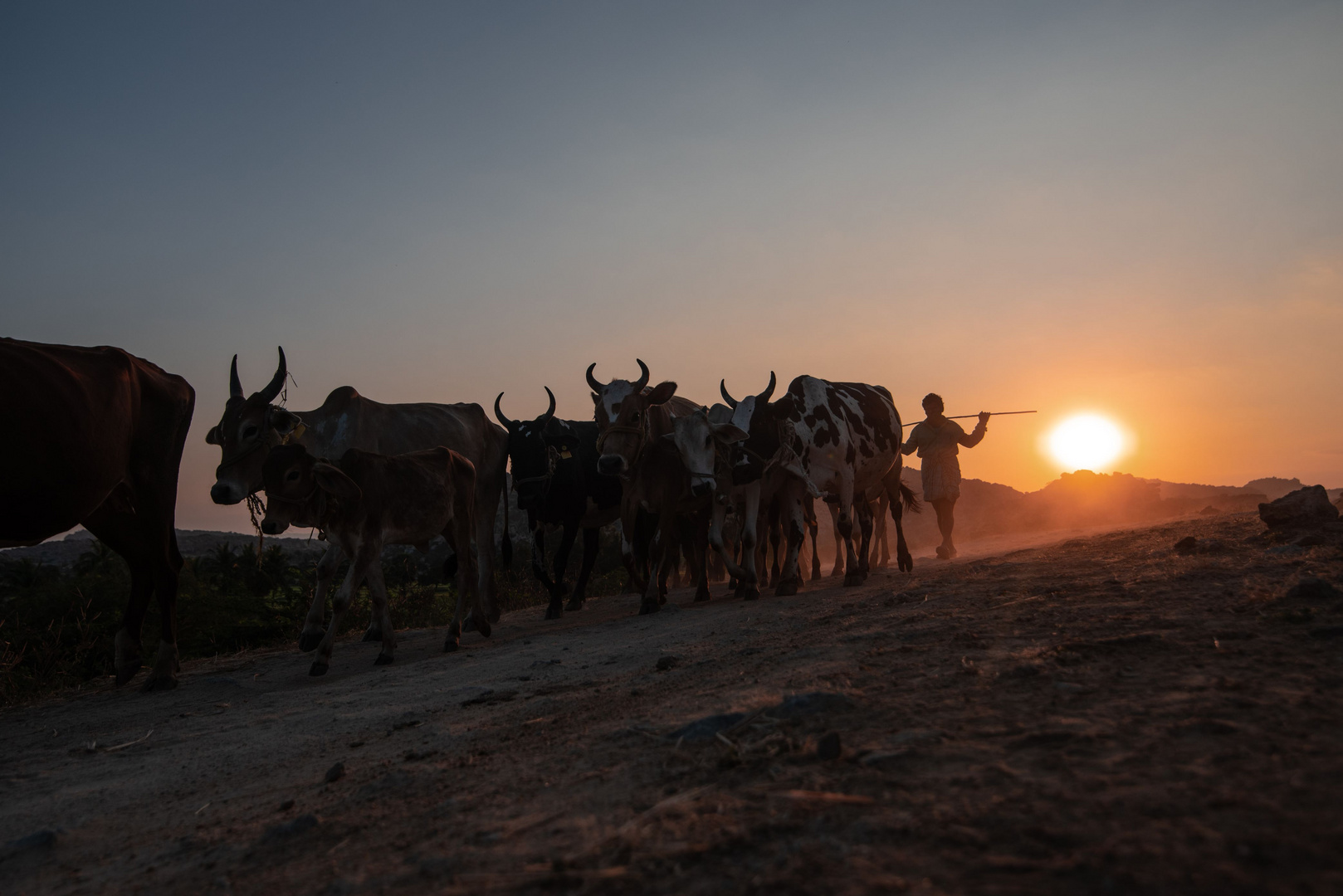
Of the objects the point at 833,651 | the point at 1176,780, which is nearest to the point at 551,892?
the point at 1176,780

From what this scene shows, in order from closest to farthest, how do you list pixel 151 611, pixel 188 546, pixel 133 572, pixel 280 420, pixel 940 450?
pixel 133 572 → pixel 280 420 → pixel 151 611 → pixel 940 450 → pixel 188 546

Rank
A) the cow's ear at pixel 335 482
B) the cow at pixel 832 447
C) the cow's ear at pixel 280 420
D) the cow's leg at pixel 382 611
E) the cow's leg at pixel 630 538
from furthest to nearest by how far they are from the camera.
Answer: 1. the cow at pixel 832 447
2. the cow's leg at pixel 630 538
3. the cow's ear at pixel 280 420
4. the cow's leg at pixel 382 611
5. the cow's ear at pixel 335 482

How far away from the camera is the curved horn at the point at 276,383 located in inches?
340

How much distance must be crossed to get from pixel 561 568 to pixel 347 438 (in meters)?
3.01

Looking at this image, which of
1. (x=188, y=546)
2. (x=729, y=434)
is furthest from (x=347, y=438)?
(x=188, y=546)

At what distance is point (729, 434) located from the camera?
1058 centimetres

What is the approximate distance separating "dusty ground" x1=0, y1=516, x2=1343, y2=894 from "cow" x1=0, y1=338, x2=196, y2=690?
63.9 inches

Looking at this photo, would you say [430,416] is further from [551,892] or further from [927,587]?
[551,892]

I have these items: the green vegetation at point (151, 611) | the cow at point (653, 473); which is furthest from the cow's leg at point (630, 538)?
the green vegetation at point (151, 611)

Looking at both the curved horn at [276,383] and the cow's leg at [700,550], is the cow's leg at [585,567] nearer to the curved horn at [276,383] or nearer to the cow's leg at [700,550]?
the cow's leg at [700,550]

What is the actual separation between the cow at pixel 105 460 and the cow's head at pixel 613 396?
4102 mm

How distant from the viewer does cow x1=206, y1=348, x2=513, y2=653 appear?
8.34m

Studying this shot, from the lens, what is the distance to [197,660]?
9.02 m

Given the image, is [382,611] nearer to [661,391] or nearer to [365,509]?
[365,509]
